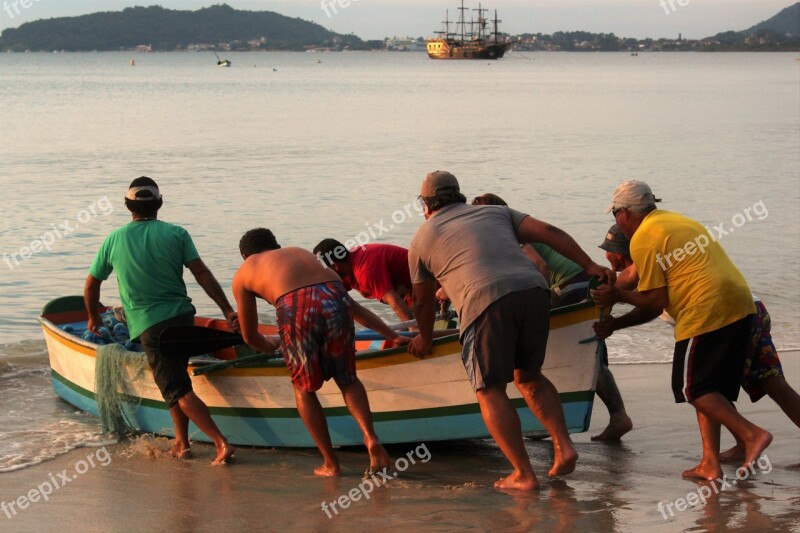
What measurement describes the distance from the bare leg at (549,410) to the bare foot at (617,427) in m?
1.18

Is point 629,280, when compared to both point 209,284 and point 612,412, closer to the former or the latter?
point 612,412

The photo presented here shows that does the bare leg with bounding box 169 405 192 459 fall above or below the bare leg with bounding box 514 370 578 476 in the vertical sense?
below

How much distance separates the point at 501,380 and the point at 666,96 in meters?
63.5

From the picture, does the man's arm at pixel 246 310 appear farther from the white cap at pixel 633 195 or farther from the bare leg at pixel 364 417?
the white cap at pixel 633 195

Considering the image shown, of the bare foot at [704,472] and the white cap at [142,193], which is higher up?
the white cap at [142,193]

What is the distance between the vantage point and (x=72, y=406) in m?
8.68

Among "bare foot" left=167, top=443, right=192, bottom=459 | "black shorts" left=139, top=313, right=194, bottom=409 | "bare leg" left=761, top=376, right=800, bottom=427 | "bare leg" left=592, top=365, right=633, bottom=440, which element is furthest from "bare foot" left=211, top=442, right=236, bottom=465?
"bare leg" left=761, top=376, right=800, bottom=427

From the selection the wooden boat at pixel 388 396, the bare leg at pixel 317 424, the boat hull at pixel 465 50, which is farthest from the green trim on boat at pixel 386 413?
the boat hull at pixel 465 50

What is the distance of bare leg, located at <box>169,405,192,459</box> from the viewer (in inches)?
275

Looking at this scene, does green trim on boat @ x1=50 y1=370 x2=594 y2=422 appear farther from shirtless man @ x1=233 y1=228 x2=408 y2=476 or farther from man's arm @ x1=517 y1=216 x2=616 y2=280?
man's arm @ x1=517 y1=216 x2=616 y2=280

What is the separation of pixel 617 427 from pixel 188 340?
2.79m

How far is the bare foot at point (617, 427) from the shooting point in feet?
23.4

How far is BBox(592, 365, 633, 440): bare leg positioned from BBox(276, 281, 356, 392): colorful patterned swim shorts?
6.12 feet

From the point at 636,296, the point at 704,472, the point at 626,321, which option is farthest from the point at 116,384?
A: the point at 704,472
